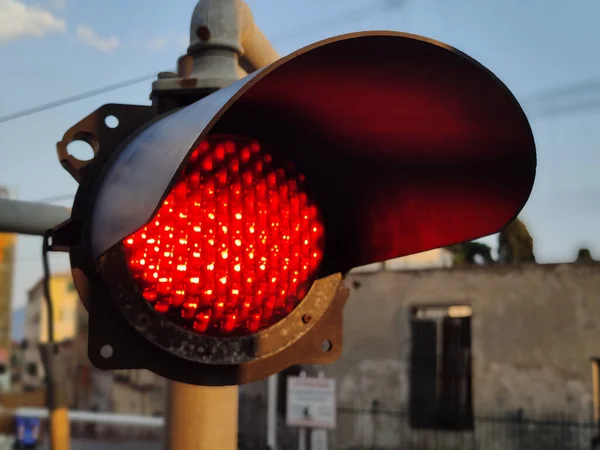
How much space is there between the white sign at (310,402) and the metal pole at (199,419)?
695 cm

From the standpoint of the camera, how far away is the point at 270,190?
1.23 m

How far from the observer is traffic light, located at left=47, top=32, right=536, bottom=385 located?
1049mm

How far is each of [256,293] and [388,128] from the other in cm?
36

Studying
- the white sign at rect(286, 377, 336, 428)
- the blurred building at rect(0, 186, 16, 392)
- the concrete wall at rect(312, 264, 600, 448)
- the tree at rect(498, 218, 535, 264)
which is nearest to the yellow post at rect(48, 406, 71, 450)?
the white sign at rect(286, 377, 336, 428)

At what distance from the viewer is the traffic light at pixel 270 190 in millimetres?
1049

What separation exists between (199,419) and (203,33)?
673mm

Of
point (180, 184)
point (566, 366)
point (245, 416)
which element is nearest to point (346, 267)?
point (180, 184)

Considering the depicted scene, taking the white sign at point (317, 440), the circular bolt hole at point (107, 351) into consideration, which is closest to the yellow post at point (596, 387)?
the white sign at point (317, 440)

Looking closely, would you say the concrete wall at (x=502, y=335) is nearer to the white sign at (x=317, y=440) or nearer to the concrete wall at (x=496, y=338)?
the concrete wall at (x=496, y=338)

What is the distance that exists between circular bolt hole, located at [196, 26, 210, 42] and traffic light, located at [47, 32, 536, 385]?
182mm

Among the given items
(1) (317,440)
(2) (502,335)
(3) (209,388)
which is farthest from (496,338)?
(3) (209,388)

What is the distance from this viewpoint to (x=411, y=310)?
15508mm

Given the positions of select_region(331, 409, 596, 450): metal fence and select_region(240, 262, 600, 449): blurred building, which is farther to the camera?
select_region(240, 262, 600, 449): blurred building

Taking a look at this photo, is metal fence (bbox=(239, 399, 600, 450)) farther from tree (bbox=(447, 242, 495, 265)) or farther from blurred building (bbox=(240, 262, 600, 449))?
tree (bbox=(447, 242, 495, 265))
